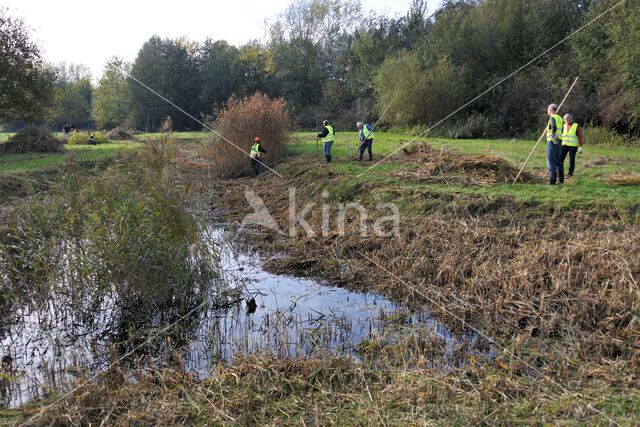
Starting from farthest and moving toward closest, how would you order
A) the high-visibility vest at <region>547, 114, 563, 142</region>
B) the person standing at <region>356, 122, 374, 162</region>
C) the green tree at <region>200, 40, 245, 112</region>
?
1. the green tree at <region>200, 40, 245, 112</region>
2. the person standing at <region>356, 122, 374, 162</region>
3. the high-visibility vest at <region>547, 114, 563, 142</region>

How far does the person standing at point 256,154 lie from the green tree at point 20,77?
12.3 meters

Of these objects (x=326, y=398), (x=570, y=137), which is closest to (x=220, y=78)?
(x=570, y=137)

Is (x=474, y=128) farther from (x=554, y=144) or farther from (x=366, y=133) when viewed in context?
(x=554, y=144)

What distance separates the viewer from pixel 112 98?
48094mm

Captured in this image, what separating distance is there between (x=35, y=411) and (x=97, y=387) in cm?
60

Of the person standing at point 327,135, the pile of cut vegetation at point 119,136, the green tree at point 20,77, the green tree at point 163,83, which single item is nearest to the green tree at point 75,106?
the green tree at point 163,83

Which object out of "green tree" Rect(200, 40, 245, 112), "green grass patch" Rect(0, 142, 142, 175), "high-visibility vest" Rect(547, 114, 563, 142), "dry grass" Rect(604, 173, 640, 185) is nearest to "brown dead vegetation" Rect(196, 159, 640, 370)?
"high-visibility vest" Rect(547, 114, 563, 142)

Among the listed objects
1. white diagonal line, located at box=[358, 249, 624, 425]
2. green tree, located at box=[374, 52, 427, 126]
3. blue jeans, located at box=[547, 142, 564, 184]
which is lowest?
white diagonal line, located at box=[358, 249, 624, 425]

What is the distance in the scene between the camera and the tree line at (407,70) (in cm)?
2362

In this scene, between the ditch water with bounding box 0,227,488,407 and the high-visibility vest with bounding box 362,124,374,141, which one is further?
the high-visibility vest with bounding box 362,124,374,141

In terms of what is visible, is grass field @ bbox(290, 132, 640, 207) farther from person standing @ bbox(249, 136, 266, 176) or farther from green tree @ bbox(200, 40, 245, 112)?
green tree @ bbox(200, 40, 245, 112)

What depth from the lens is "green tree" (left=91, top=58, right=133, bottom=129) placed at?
154 feet

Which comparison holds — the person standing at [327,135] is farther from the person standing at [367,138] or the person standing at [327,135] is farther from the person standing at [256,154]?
A: the person standing at [256,154]

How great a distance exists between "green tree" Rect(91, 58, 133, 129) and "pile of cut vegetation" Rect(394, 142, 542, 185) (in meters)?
37.1
